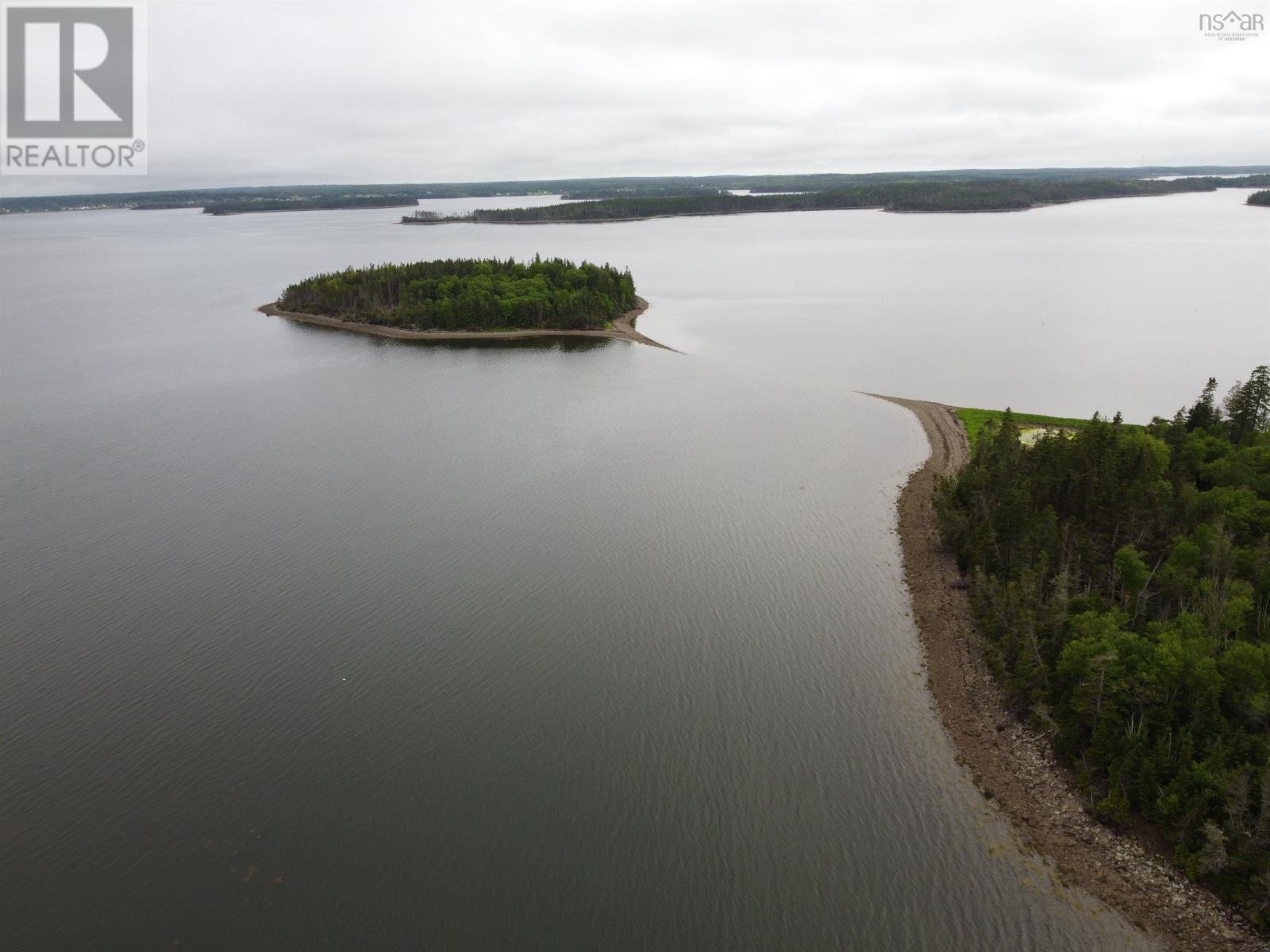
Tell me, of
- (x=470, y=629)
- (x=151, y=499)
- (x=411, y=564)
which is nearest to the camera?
(x=470, y=629)

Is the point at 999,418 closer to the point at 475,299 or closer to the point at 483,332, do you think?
the point at 483,332

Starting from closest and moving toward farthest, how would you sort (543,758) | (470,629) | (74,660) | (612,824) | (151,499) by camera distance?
(612,824) → (543,758) → (74,660) → (470,629) → (151,499)

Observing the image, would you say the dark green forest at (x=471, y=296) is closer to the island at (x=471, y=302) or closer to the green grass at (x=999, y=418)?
the island at (x=471, y=302)

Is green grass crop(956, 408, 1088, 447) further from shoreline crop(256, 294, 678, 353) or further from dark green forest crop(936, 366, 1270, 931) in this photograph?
shoreline crop(256, 294, 678, 353)

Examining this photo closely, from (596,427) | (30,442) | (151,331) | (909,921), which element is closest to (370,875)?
(909,921)

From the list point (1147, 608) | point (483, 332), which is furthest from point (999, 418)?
point (483, 332)

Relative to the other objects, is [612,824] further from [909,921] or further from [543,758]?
[909,921]

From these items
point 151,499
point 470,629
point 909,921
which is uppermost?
point 151,499

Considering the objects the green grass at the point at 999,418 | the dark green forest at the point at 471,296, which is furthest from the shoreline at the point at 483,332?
the green grass at the point at 999,418
